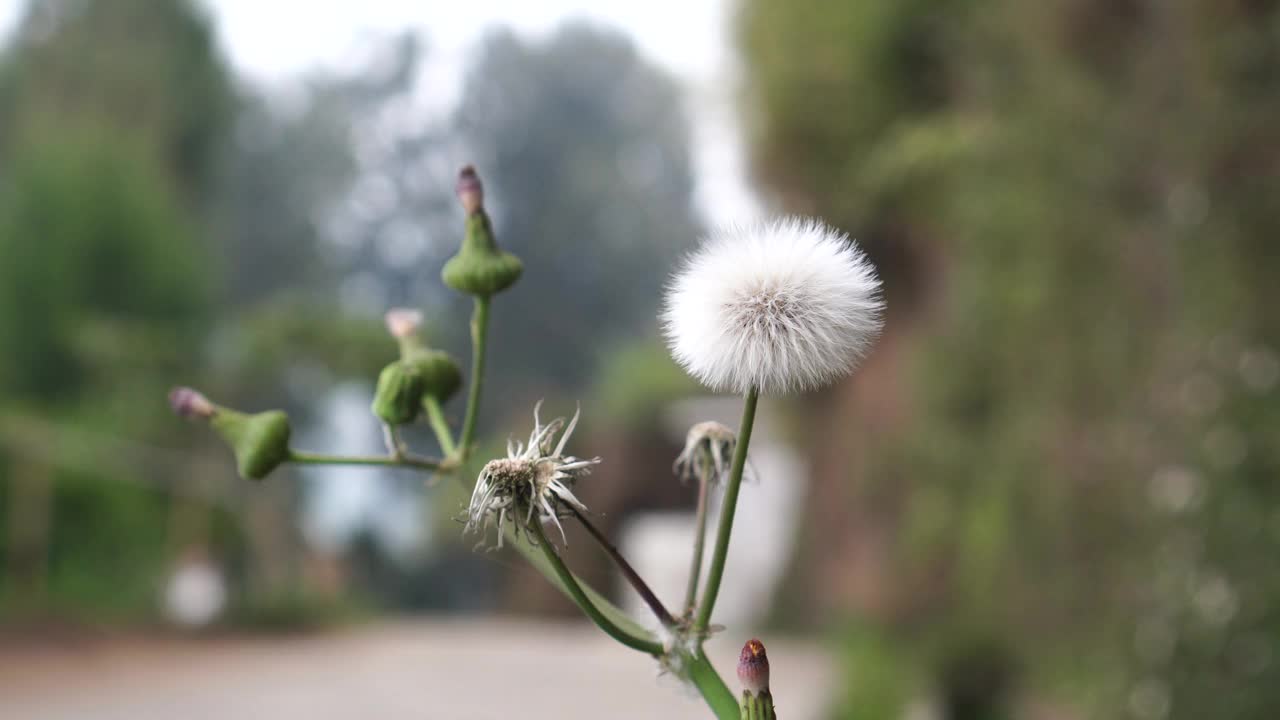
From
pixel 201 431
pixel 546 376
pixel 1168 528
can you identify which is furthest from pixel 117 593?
pixel 546 376

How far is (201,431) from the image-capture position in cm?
1282

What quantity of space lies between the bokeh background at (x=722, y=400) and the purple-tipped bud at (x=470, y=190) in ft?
0.06

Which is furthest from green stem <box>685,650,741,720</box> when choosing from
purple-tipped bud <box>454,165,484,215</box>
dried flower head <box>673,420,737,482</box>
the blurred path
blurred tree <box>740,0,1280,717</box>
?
the blurred path

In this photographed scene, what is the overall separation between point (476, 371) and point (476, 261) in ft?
0.23

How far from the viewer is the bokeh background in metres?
2.94

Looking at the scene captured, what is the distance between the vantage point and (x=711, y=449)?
530 millimetres

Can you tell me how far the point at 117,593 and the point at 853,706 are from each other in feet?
23.2

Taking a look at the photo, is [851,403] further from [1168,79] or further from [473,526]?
[473,526]

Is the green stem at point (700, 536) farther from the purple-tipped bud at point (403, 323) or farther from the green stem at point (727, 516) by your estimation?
the purple-tipped bud at point (403, 323)

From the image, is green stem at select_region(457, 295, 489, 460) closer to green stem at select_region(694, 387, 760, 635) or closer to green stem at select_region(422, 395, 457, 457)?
green stem at select_region(422, 395, 457, 457)

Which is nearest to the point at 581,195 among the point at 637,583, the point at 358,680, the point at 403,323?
the point at 358,680

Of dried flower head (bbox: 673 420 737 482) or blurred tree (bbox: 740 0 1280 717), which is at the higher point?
blurred tree (bbox: 740 0 1280 717)

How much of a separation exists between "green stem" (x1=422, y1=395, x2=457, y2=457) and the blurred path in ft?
14.6

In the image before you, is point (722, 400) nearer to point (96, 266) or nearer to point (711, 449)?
point (96, 266)
